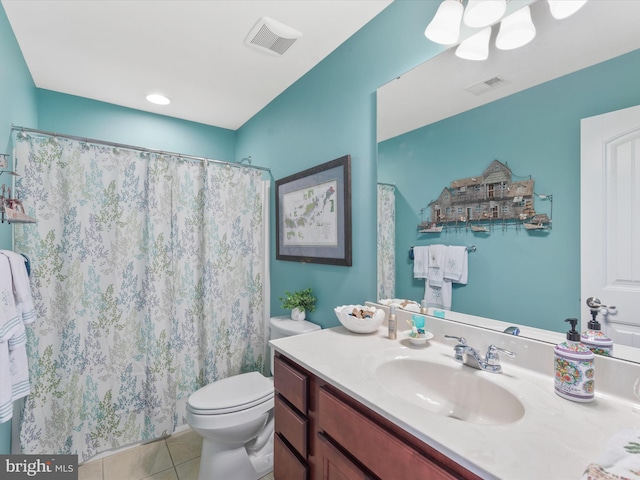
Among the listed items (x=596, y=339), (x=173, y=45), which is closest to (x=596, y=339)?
(x=596, y=339)

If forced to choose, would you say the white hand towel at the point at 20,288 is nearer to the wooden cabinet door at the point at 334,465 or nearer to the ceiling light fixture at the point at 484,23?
the wooden cabinet door at the point at 334,465

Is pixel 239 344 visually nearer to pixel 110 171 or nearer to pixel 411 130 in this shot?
pixel 110 171

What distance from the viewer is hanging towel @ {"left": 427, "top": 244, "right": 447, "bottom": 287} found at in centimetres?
132

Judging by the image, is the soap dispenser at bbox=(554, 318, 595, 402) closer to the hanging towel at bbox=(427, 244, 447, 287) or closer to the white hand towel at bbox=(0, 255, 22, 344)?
the hanging towel at bbox=(427, 244, 447, 287)

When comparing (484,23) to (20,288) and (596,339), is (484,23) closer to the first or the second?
(596,339)

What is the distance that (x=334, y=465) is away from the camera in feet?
3.18

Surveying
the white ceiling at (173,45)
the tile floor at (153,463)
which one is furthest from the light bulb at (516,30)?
the tile floor at (153,463)

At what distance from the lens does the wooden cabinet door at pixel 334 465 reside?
88 centimetres

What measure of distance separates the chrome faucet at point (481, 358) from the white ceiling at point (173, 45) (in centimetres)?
162

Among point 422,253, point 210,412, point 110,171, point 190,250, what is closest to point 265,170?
point 190,250

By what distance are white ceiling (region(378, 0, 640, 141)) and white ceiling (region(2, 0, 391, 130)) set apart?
505mm

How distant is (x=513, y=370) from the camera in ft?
3.33

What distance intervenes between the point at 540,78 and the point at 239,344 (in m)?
2.36

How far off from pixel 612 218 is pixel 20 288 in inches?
87.3
